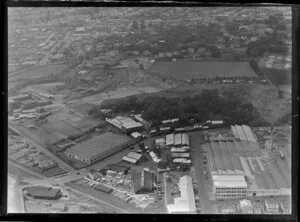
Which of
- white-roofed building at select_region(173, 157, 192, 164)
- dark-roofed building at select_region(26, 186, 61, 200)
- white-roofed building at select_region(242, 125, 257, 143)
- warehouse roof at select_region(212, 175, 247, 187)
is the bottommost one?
dark-roofed building at select_region(26, 186, 61, 200)

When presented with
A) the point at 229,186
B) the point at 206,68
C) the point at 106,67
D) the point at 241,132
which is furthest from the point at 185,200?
the point at 106,67

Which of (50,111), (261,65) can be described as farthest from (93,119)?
(261,65)

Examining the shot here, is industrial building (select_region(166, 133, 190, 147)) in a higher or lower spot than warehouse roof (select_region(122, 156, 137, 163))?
higher

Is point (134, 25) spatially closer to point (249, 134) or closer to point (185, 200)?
point (249, 134)

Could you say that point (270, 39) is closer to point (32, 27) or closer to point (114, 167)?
point (114, 167)

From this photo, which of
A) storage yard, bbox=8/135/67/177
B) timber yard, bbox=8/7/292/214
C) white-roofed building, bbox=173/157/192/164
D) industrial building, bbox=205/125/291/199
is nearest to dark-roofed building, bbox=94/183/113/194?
timber yard, bbox=8/7/292/214

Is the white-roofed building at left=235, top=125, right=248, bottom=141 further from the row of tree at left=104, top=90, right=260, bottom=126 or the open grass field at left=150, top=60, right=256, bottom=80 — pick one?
the open grass field at left=150, top=60, right=256, bottom=80
